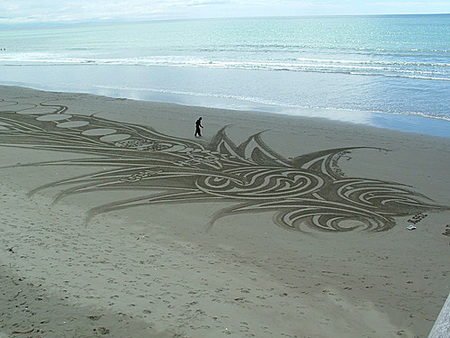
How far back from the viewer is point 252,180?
40.6 ft

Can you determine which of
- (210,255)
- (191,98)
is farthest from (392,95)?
(210,255)

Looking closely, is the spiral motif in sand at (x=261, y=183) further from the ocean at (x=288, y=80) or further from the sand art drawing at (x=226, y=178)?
the ocean at (x=288, y=80)

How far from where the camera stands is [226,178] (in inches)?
493

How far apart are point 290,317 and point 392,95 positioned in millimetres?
20294

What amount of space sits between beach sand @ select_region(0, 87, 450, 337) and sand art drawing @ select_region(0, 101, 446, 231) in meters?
0.06

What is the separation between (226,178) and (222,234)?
135 inches

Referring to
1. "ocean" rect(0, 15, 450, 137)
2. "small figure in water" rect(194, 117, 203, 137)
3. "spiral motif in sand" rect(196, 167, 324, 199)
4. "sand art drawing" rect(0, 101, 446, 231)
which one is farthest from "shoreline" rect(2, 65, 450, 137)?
"spiral motif in sand" rect(196, 167, 324, 199)

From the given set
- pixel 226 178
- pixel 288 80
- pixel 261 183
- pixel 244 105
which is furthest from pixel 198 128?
pixel 288 80

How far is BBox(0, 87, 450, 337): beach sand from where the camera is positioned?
6.32 m

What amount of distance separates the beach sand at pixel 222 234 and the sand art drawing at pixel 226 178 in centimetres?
6

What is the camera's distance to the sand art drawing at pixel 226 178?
410 inches

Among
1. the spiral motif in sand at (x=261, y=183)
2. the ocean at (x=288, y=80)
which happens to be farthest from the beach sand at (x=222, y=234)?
the ocean at (x=288, y=80)

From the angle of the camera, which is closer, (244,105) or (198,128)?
(198,128)

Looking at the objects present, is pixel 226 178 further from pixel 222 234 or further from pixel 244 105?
pixel 244 105
